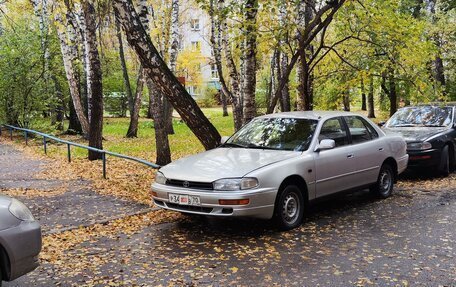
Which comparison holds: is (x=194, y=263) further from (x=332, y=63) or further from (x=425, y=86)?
(x=332, y=63)

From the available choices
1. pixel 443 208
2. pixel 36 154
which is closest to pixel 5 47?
pixel 36 154

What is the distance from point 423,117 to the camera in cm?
1191

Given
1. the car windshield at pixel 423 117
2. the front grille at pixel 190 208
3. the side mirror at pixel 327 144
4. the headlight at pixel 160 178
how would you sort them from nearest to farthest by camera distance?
1. the front grille at pixel 190 208
2. the headlight at pixel 160 178
3. the side mirror at pixel 327 144
4. the car windshield at pixel 423 117

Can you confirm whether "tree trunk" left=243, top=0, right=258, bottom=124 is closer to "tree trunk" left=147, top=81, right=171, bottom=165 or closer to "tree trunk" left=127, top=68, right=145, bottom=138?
"tree trunk" left=147, top=81, right=171, bottom=165

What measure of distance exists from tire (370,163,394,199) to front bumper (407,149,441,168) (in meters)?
1.90

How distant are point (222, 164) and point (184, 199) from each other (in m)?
0.70

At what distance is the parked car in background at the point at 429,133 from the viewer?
34.6ft

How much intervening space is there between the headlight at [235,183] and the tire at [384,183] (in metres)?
3.31

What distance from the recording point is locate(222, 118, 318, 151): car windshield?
23.9ft

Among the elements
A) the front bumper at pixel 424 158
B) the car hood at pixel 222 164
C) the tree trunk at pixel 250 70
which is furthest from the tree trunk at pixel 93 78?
the front bumper at pixel 424 158

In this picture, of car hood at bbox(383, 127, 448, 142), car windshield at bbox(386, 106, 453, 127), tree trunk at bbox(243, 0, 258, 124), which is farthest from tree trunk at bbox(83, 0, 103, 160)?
car windshield at bbox(386, 106, 453, 127)

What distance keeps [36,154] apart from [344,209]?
11.6 meters

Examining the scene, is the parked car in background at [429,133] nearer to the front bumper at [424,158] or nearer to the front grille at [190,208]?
the front bumper at [424,158]

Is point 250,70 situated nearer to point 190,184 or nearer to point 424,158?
point 424,158
